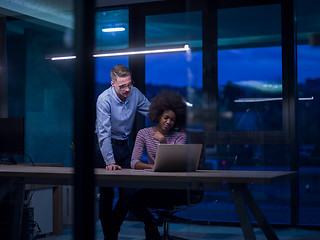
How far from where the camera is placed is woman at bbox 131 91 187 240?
351 centimetres

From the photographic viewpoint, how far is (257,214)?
10.5 feet

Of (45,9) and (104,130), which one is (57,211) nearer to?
(104,130)

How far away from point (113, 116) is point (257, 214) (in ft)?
4.74

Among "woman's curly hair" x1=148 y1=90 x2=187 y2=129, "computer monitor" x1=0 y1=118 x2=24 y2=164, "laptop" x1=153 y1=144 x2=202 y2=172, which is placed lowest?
"laptop" x1=153 y1=144 x2=202 y2=172

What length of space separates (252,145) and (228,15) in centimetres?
146

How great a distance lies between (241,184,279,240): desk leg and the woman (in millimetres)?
570

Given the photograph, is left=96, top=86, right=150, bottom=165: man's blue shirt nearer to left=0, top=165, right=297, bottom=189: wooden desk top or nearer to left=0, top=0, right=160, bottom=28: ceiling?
left=0, top=165, right=297, bottom=189: wooden desk top

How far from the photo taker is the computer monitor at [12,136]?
4.20 m

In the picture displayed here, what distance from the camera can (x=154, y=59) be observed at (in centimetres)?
576

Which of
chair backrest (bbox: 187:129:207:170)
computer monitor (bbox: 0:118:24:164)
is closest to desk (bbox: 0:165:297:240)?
chair backrest (bbox: 187:129:207:170)

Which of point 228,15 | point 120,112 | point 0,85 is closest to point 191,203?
point 120,112

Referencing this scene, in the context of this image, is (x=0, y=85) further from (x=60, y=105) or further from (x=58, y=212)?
(x=58, y=212)

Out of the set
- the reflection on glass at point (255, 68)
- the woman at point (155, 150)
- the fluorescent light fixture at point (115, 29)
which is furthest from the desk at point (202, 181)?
the fluorescent light fixture at point (115, 29)

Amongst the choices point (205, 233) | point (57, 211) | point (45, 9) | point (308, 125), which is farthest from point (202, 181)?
point (45, 9)
